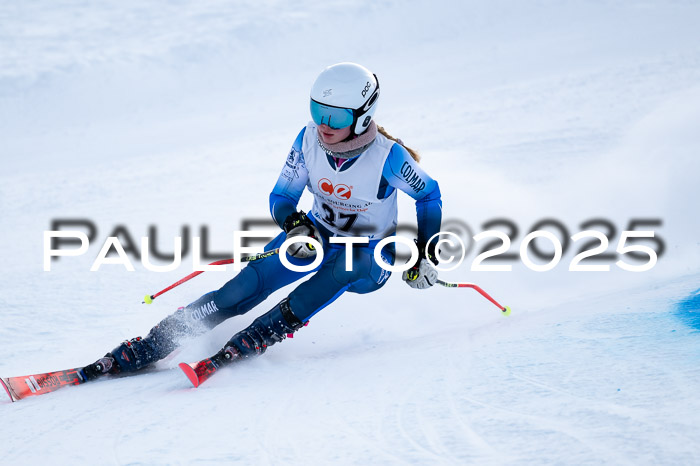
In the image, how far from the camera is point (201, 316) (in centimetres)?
381

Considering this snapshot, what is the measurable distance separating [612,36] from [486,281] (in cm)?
1000

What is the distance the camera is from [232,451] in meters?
2.68

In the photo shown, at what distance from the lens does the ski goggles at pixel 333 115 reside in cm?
354

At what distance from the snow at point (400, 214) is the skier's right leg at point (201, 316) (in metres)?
0.12

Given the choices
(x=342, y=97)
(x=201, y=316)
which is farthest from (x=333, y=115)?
(x=201, y=316)

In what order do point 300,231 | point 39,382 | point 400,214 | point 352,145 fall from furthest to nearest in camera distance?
point 400,214 < point 300,231 < point 352,145 < point 39,382

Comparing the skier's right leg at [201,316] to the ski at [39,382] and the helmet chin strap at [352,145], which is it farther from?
the helmet chin strap at [352,145]

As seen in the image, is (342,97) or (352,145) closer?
(342,97)

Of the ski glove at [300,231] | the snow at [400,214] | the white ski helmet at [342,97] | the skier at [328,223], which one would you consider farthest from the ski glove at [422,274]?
the white ski helmet at [342,97]

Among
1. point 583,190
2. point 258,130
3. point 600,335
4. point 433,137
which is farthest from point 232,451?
point 258,130

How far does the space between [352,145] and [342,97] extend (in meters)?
0.25

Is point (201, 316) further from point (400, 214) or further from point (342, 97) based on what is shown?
point (400, 214)

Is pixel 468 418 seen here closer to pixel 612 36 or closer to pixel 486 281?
pixel 486 281

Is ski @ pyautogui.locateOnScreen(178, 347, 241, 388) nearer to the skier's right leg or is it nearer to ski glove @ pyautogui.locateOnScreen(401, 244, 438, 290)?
the skier's right leg
